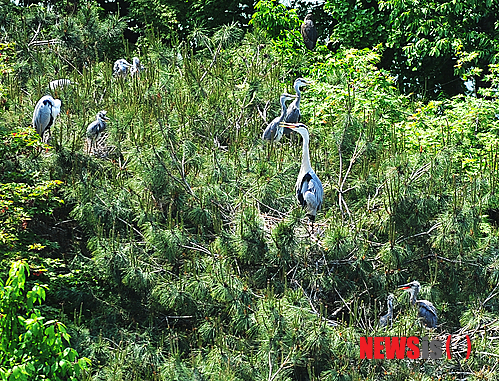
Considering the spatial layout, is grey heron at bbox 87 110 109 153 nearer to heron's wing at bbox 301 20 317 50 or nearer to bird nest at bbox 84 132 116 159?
bird nest at bbox 84 132 116 159

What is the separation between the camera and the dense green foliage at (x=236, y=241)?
6094mm

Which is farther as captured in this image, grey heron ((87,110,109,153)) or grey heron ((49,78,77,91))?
grey heron ((49,78,77,91))

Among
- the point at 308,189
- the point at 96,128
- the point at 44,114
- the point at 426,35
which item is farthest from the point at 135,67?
the point at 426,35

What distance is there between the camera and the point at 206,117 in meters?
8.42

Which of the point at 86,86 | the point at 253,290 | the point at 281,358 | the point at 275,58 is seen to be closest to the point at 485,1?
the point at 275,58

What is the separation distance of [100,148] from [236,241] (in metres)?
2.50

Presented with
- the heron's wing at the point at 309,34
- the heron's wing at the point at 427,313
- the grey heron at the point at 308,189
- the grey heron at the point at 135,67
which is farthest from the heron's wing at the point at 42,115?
the heron's wing at the point at 309,34

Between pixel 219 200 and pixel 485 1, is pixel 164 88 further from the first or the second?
pixel 485 1

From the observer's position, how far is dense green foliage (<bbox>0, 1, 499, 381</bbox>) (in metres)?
6.09

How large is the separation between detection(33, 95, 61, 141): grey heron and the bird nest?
46 cm

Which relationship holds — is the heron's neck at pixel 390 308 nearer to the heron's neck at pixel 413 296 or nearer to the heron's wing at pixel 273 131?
the heron's neck at pixel 413 296

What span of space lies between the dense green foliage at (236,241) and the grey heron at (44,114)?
233mm

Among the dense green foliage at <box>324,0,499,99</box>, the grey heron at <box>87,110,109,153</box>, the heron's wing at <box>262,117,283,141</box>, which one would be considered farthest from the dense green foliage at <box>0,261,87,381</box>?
the dense green foliage at <box>324,0,499,99</box>

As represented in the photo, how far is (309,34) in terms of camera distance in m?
12.2
